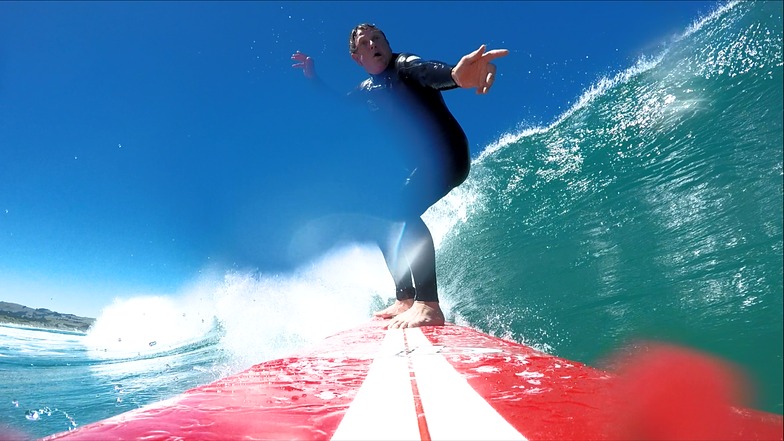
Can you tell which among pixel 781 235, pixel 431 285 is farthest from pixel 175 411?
pixel 431 285

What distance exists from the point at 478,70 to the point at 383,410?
1.46 metres

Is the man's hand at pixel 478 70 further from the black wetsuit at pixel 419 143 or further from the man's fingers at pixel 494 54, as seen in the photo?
the black wetsuit at pixel 419 143

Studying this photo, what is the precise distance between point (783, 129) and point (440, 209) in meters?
8.88

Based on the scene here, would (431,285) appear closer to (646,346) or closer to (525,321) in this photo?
(525,321)

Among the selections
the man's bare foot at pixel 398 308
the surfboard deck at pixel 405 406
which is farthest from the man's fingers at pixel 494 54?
the man's bare foot at pixel 398 308

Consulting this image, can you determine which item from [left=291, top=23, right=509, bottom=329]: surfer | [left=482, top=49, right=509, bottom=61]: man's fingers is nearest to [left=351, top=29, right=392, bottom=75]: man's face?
[left=291, top=23, right=509, bottom=329]: surfer

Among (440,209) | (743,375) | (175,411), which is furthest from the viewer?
(440,209)

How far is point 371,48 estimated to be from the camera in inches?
111

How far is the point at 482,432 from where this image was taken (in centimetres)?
79

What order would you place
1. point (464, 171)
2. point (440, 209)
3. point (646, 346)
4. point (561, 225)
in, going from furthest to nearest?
point (440, 209), point (561, 225), point (464, 171), point (646, 346)

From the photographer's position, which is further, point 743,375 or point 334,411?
point 334,411

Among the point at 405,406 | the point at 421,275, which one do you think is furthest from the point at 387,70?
the point at 405,406

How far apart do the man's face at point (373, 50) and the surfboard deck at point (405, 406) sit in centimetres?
206

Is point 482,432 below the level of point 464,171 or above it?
below
